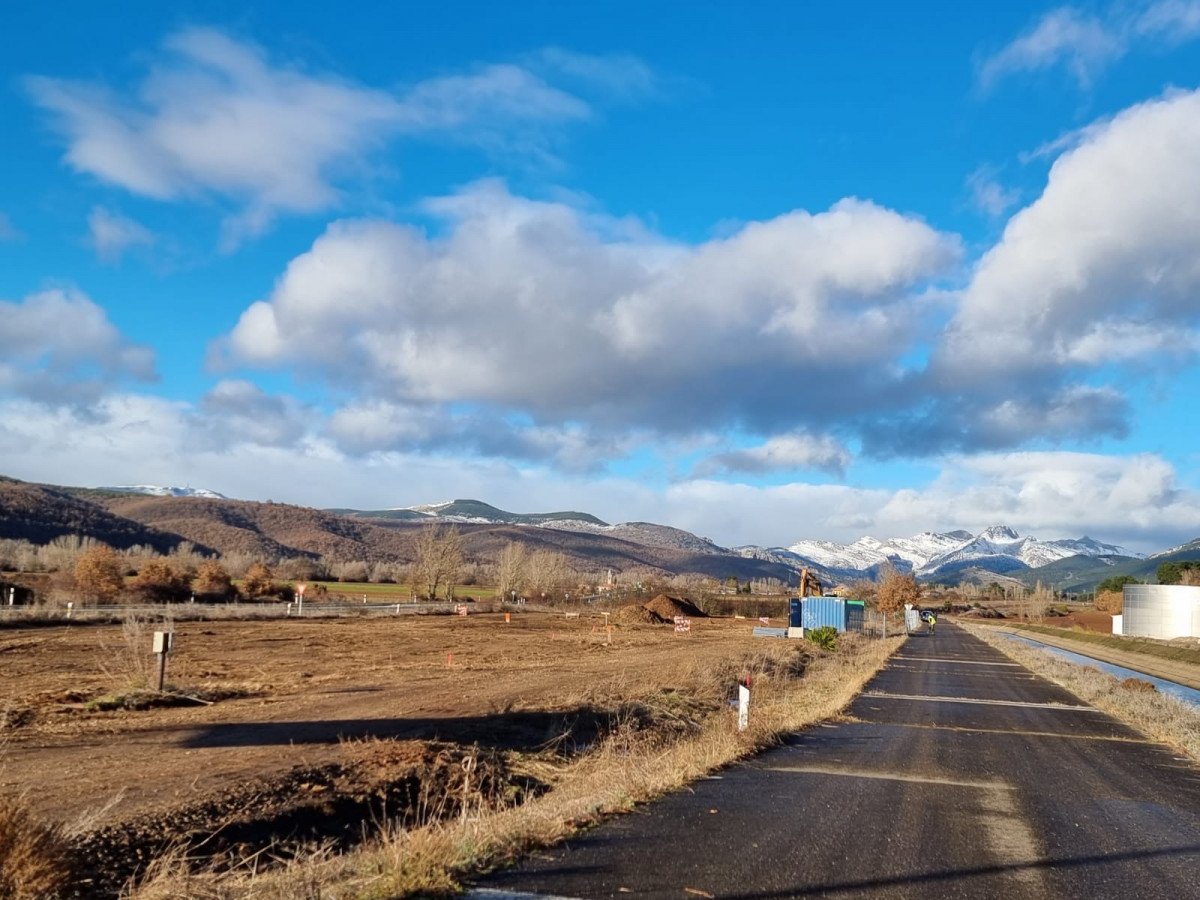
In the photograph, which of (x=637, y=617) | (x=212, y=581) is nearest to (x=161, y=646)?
(x=637, y=617)

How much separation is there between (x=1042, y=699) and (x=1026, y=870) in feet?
73.8

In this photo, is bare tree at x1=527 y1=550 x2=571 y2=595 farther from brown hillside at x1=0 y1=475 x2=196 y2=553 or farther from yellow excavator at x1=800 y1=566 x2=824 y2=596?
brown hillside at x1=0 y1=475 x2=196 y2=553

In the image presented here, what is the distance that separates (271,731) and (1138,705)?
22.5 meters

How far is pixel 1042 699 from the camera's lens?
28.4m

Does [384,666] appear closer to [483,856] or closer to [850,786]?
[850,786]

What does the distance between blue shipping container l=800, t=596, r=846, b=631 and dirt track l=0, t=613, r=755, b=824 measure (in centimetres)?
2631

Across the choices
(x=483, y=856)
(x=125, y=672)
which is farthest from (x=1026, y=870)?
(x=125, y=672)

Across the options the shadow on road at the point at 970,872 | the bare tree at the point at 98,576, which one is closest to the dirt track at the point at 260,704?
the shadow on road at the point at 970,872

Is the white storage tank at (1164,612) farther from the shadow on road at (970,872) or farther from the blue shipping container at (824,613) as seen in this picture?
the shadow on road at (970,872)

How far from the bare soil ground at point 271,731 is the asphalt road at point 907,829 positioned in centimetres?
311

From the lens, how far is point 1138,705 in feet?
84.2

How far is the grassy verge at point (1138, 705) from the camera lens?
20.0m

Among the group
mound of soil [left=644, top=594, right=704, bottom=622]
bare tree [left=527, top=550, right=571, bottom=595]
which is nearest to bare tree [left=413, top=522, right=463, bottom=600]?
bare tree [left=527, top=550, right=571, bottom=595]

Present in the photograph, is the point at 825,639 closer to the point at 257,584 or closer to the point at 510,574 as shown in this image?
the point at 257,584
